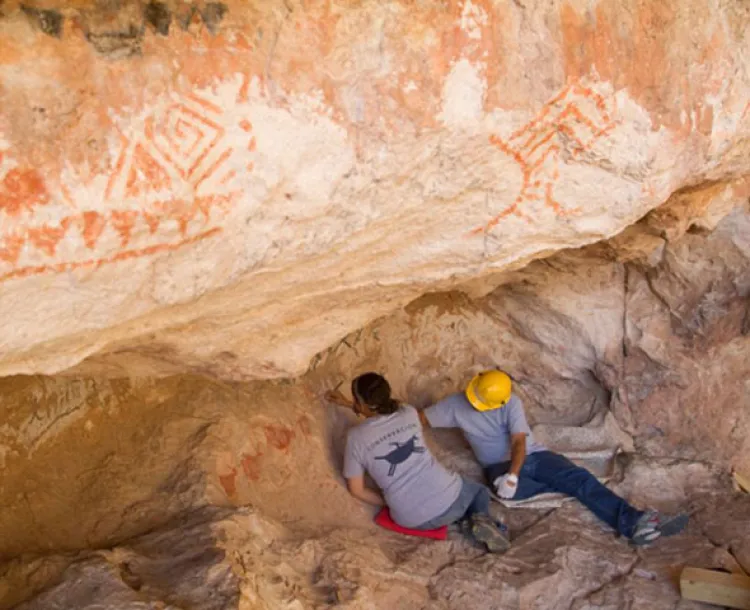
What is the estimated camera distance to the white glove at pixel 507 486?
3477mm

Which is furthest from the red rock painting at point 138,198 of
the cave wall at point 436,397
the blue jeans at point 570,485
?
the blue jeans at point 570,485

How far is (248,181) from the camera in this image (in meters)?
1.87

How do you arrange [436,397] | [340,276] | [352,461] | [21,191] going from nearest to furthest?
1. [21,191]
2. [340,276]
3. [352,461]
4. [436,397]

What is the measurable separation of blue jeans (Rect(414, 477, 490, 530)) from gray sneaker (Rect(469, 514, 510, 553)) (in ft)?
0.29

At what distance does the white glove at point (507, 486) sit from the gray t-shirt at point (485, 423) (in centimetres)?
19

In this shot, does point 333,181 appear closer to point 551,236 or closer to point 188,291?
point 188,291

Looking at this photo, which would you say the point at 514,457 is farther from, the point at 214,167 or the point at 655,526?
the point at 214,167

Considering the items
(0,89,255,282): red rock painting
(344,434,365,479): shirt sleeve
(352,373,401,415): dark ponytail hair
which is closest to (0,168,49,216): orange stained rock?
(0,89,255,282): red rock painting

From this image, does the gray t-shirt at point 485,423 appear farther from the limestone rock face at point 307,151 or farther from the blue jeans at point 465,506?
the limestone rock face at point 307,151

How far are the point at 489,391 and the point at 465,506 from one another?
0.51m

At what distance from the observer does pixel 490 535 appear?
3164mm

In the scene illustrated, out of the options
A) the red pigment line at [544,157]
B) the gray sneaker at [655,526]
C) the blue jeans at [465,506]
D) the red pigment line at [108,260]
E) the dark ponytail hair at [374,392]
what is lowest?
the gray sneaker at [655,526]

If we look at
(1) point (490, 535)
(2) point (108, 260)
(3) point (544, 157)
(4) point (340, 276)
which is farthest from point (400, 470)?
(2) point (108, 260)

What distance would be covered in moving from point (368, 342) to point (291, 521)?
3.42 feet
